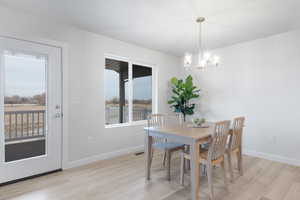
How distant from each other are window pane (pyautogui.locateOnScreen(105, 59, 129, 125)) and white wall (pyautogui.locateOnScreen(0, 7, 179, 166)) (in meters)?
0.23

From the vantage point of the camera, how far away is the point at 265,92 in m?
3.50

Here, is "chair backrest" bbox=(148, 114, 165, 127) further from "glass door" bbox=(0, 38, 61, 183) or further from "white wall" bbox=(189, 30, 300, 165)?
"white wall" bbox=(189, 30, 300, 165)

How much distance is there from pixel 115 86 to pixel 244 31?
283 centimetres

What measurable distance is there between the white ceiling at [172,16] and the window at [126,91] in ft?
2.33

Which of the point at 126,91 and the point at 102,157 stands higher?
the point at 126,91

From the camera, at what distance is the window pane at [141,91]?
13.7 ft

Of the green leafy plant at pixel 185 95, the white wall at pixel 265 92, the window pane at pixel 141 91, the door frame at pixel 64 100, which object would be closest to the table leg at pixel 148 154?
the door frame at pixel 64 100

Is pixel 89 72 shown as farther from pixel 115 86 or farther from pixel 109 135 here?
pixel 109 135

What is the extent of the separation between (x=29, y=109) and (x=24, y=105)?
90 mm

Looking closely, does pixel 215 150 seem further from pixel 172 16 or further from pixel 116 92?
pixel 116 92

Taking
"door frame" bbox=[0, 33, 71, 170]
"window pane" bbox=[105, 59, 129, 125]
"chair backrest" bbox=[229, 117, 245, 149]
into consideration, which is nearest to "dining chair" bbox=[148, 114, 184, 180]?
"chair backrest" bbox=[229, 117, 245, 149]

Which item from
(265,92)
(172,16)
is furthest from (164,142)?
(265,92)

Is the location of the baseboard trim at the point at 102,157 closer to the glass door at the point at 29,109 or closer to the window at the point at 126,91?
the glass door at the point at 29,109

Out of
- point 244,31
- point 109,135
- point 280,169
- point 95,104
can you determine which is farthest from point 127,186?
point 244,31
